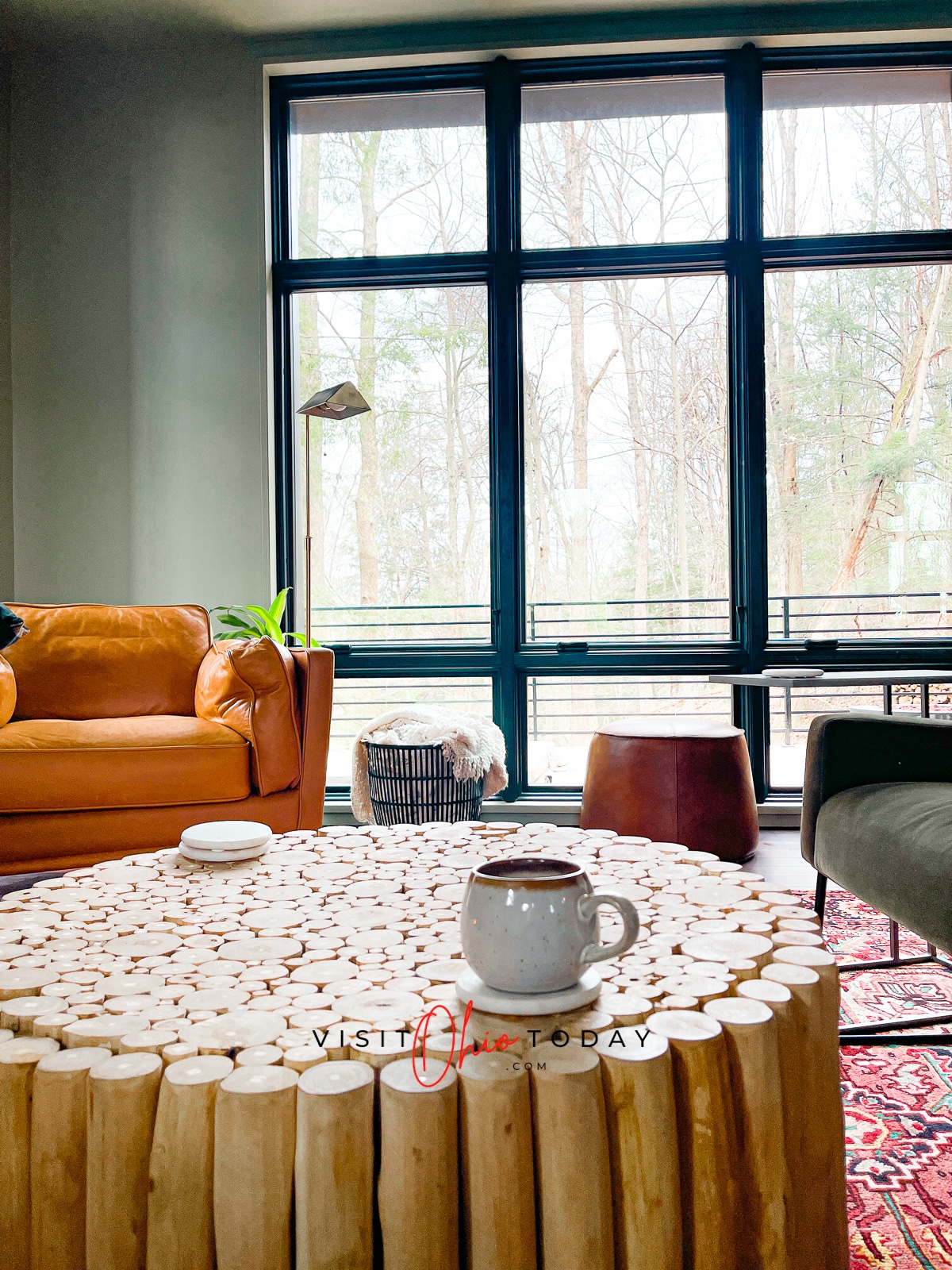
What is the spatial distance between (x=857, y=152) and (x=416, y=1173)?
13.7 feet

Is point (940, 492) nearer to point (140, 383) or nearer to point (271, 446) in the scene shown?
point (271, 446)

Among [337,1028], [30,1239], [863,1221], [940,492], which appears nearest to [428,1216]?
[337,1028]

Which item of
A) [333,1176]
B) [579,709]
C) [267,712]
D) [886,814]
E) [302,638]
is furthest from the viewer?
[579,709]

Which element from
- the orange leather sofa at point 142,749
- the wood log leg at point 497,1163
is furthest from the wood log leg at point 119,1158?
the orange leather sofa at point 142,749

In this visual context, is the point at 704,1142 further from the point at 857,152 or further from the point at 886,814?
the point at 857,152

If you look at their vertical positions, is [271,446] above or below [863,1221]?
above

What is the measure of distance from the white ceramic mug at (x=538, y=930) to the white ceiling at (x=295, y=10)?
3.93 metres

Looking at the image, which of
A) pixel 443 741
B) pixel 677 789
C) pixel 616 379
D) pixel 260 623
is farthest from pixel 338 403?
pixel 677 789

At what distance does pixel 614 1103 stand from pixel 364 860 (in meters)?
0.60

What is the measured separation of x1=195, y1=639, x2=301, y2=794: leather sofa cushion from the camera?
264 centimetres

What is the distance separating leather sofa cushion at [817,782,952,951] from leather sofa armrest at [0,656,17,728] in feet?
7.57

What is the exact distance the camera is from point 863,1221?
43.9 inches

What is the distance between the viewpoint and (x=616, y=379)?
3754mm

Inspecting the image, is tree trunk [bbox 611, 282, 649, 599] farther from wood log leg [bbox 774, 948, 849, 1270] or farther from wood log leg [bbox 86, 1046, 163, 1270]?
→ wood log leg [bbox 86, 1046, 163, 1270]
